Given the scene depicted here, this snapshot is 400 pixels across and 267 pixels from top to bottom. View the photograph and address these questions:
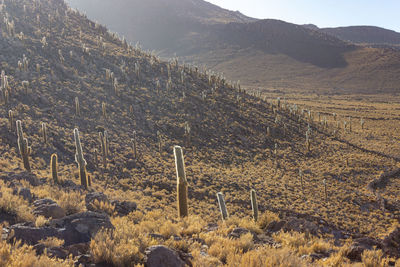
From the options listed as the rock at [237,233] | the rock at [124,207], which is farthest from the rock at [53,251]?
the rock at [124,207]

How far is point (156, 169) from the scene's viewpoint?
71.5ft

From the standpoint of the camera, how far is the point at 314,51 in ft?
461

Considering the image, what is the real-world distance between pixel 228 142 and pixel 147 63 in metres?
20.3

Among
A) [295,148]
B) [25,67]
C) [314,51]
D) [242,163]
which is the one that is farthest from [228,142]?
[314,51]

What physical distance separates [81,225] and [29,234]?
1080mm

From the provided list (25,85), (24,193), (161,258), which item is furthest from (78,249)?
(25,85)

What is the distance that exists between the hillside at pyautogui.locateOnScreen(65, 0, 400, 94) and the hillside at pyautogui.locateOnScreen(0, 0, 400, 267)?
2732 inches

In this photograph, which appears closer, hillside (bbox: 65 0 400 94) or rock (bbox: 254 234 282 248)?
rock (bbox: 254 234 282 248)

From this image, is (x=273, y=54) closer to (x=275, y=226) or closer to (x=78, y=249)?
(x=275, y=226)

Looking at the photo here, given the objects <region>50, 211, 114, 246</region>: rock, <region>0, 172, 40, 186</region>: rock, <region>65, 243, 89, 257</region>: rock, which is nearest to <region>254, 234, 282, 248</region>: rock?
<region>50, 211, 114, 246</region>: rock

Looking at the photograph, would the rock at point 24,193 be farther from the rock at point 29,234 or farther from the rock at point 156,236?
the rock at point 156,236

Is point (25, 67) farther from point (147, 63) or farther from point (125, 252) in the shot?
point (125, 252)

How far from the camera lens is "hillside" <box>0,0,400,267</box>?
6023mm

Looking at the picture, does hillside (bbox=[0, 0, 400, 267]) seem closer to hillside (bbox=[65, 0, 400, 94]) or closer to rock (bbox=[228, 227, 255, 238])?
rock (bbox=[228, 227, 255, 238])
